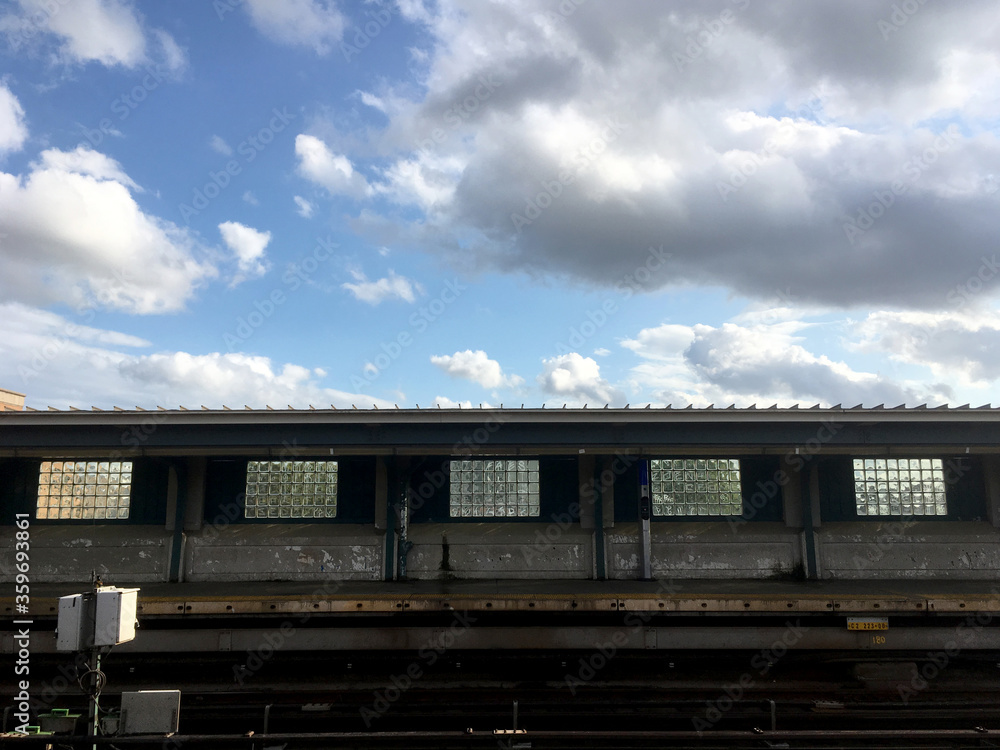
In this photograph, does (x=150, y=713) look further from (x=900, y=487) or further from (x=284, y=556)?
(x=900, y=487)

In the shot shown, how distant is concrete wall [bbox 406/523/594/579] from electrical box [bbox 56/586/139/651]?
901 centimetres

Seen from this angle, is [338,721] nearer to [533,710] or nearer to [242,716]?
[242,716]

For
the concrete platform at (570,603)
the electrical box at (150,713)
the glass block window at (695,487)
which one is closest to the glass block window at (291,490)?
the concrete platform at (570,603)

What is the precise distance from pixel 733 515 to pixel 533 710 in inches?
315

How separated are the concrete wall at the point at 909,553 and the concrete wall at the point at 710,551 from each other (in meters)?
0.93

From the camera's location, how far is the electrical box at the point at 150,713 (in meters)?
6.21

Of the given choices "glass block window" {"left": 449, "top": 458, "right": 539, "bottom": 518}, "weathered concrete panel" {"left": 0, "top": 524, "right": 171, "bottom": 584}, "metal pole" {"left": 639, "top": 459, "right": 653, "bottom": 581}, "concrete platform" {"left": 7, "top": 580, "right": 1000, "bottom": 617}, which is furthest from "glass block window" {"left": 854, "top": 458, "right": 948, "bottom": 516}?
"weathered concrete panel" {"left": 0, "top": 524, "right": 171, "bottom": 584}

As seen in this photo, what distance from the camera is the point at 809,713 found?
31.9 ft

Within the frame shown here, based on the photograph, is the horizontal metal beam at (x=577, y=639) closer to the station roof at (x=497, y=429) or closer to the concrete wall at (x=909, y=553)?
the concrete wall at (x=909, y=553)

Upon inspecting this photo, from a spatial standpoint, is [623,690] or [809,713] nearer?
[809,713]

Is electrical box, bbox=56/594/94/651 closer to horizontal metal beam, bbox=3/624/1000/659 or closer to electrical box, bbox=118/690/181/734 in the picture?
electrical box, bbox=118/690/181/734

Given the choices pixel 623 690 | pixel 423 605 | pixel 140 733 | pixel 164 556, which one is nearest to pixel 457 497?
pixel 423 605

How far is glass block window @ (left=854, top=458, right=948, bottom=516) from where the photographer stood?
15.5m

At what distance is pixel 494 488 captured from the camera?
15.5 meters
